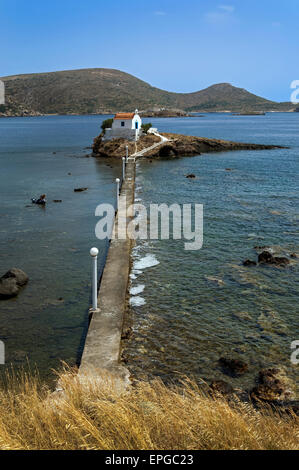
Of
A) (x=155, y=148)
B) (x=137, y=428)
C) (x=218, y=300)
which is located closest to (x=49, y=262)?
(x=218, y=300)

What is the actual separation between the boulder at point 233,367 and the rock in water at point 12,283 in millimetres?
6348

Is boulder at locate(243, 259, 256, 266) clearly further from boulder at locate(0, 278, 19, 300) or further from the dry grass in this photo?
the dry grass

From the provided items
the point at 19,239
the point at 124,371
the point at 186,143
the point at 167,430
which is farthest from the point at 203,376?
the point at 186,143

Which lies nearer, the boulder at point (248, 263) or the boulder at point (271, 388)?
the boulder at point (271, 388)

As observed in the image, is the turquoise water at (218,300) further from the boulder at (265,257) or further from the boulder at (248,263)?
the boulder at (265,257)

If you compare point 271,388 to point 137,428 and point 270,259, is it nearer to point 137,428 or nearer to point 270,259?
point 137,428

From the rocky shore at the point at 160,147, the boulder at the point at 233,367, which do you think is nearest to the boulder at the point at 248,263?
the boulder at the point at 233,367

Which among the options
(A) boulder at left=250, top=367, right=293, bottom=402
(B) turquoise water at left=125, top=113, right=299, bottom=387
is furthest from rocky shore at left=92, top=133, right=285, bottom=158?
(A) boulder at left=250, top=367, right=293, bottom=402

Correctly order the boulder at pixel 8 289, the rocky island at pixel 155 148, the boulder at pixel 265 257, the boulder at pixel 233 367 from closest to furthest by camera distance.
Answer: the boulder at pixel 233 367 < the boulder at pixel 8 289 < the boulder at pixel 265 257 < the rocky island at pixel 155 148

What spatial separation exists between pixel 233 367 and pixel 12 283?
6784 mm

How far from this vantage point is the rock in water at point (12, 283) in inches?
464

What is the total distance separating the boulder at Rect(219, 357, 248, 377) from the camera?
27.9 ft

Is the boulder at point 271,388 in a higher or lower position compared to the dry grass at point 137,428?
lower

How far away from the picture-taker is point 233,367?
858 cm
